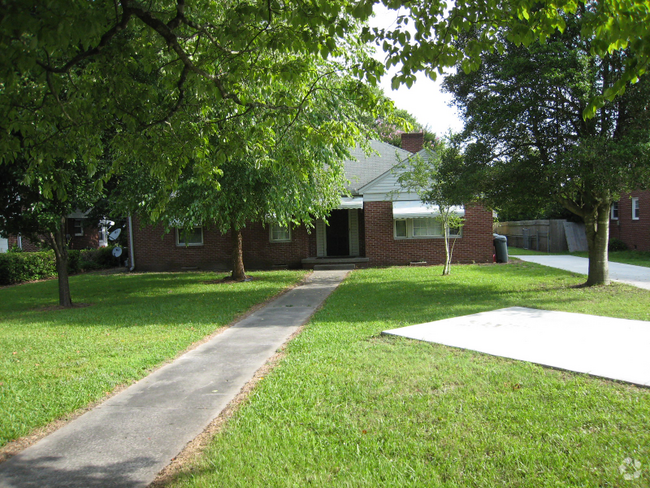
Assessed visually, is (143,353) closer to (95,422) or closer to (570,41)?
(95,422)

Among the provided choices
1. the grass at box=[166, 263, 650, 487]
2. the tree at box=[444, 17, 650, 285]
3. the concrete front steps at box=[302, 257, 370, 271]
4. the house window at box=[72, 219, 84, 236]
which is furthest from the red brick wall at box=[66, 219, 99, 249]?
the grass at box=[166, 263, 650, 487]

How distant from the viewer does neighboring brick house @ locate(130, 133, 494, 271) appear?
19469 millimetres

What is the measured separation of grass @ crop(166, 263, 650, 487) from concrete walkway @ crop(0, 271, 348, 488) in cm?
34

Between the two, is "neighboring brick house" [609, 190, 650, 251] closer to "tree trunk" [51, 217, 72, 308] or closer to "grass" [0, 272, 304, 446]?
"grass" [0, 272, 304, 446]

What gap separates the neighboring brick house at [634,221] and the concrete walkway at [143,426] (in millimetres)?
21557

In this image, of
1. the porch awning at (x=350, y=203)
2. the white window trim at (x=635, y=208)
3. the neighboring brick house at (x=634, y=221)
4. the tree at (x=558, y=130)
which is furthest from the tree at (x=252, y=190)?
the white window trim at (x=635, y=208)

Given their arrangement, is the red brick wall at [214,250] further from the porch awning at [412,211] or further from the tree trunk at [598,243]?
the tree trunk at [598,243]

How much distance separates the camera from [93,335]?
8188 millimetres

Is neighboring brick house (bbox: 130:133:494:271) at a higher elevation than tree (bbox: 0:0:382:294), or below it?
below

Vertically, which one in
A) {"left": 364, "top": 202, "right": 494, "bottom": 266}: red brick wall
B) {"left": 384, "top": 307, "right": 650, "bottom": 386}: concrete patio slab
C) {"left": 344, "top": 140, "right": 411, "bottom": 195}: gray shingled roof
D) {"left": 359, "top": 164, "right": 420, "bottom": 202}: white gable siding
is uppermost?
{"left": 344, "top": 140, "right": 411, "bottom": 195}: gray shingled roof

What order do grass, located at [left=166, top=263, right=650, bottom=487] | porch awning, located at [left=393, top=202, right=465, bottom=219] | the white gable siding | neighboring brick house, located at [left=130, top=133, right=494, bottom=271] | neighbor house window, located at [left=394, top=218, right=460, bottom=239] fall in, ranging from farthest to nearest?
neighbor house window, located at [left=394, top=218, right=460, bottom=239], the white gable siding, neighboring brick house, located at [left=130, top=133, right=494, bottom=271], porch awning, located at [left=393, top=202, right=465, bottom=219], grass, located at [left=166, top=263, right=650, bottom=487]

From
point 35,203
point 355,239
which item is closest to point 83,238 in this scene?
point 355,239

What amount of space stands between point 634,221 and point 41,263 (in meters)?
26.9

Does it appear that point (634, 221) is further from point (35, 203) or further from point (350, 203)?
point (35, 203)
